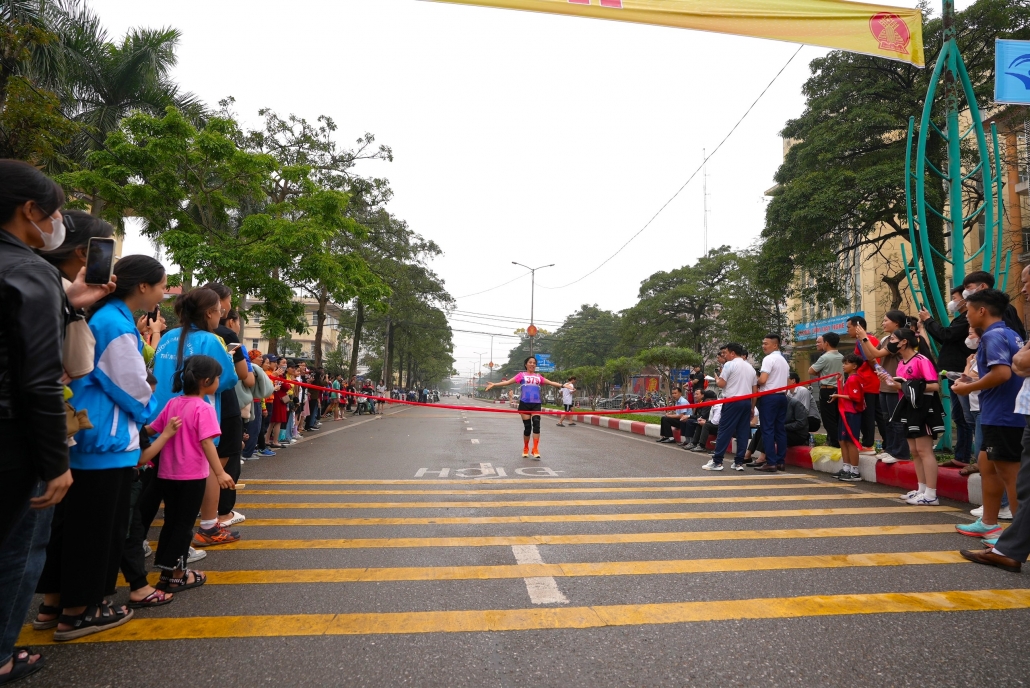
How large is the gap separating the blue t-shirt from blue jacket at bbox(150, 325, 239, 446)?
5342 millimetres

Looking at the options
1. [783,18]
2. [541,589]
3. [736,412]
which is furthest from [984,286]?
[541,589]

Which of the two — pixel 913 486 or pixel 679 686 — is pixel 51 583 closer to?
pixel 679 686

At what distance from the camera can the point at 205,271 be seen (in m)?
14.5

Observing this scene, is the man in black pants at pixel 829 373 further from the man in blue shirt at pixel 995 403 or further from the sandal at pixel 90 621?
the sandal at pixel 90 621

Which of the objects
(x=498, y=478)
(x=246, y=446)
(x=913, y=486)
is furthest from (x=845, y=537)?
(x=246, y=446)

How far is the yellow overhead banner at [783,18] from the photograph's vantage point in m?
7.01

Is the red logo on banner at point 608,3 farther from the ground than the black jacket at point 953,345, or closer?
farther from the ground

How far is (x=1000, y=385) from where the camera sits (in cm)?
447

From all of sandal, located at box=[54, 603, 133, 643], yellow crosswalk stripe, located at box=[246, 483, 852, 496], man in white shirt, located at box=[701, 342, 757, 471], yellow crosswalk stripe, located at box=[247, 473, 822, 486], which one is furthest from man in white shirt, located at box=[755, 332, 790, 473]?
sandal, located at box=[54, 603, 133, 643]

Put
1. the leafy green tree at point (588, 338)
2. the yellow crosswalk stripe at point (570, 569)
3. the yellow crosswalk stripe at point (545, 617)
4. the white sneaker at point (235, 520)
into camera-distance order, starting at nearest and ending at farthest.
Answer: the yellow crosswalk stripe at point (545, 617)
the yellow crosswalk stripe at point (570, 569)
the white sneaker at point (235, 520)
the leafy green tree at point (588, 338)

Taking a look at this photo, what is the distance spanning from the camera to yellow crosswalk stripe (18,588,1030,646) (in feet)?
9.58

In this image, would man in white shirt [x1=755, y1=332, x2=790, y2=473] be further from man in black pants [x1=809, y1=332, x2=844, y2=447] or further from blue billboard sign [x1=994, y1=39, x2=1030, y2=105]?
blue billboard sign [x1=994, y1=39, x2=1030, y2=105]

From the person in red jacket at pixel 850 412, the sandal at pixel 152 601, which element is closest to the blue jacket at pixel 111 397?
the sandal at pixel 152 601

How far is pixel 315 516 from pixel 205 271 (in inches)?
435
